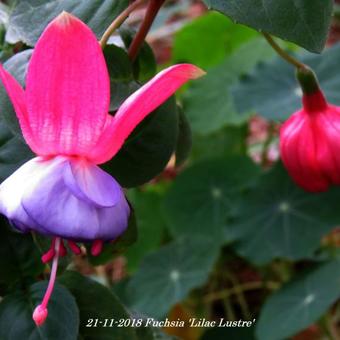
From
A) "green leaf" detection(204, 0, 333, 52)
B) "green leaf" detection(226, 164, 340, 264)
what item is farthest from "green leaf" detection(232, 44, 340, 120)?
"green leaf" detection(204, 0, 333, 52)

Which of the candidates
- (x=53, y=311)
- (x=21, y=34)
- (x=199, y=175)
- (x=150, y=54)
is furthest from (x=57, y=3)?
(x=199, y=175)

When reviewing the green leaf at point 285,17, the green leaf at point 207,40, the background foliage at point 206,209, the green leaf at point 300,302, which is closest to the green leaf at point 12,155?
the background foliage at point 206,209

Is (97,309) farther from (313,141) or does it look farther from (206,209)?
(206,209)

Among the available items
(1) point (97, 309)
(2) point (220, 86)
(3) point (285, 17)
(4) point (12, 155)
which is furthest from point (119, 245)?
(2) point (220, 86)

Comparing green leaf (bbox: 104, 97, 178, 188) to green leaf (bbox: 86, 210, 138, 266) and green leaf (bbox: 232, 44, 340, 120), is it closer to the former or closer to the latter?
green leaf (bbox: 86, 210, 138, 266)

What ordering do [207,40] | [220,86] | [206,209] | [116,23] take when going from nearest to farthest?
[116,23]
[206,209]
[220,86]
[207,40]
